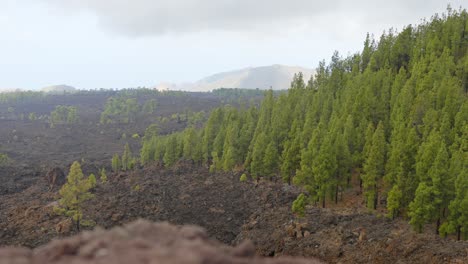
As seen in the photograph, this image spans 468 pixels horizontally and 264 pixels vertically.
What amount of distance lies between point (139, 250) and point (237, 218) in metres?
48.9

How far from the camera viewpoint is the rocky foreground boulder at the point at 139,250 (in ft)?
42.8

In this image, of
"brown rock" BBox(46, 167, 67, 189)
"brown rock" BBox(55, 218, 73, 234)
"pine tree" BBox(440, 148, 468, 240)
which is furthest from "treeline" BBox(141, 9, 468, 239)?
"brown rock" BBox(55, 218, 73, 234)

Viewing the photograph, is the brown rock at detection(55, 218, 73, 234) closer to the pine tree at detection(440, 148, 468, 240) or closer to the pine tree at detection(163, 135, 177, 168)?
the pine tree at detection(163, 135, 177, 168)

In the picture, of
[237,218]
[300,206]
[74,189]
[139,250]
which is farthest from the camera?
[237,218]

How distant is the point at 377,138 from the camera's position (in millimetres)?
56719

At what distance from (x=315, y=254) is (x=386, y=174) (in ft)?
55.6

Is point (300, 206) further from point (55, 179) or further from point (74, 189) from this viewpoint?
point (55, 179)

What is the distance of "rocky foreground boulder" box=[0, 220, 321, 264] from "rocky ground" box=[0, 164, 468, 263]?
A: 108 ft

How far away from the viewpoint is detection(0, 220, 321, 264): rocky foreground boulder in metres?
13.0

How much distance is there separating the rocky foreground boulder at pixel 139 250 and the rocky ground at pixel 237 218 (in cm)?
3294

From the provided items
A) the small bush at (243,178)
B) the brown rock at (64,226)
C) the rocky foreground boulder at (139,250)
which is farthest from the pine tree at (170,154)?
the rocky foreground boulder at (139,250)

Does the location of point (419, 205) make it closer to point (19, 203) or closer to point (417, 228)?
point (417, 228)

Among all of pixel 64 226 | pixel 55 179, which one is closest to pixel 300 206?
pixel 64 226

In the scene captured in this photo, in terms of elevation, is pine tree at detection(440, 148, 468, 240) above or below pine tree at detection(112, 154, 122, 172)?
above
